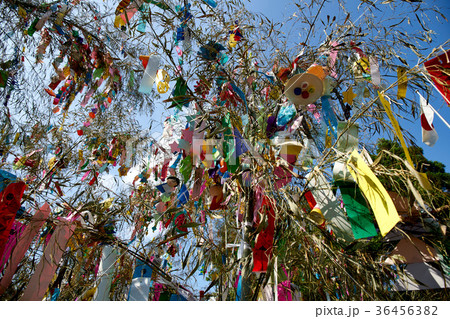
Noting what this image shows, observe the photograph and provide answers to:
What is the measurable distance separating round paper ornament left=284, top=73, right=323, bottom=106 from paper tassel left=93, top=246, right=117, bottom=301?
30.6 inches

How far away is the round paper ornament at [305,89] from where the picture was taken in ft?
2.79

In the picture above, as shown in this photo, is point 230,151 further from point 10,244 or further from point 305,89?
point 10,244

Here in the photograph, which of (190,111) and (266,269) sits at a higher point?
(190,111)

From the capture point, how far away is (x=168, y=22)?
99 centimetres

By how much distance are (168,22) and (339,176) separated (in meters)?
0.83

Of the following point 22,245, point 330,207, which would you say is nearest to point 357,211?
point 330,207

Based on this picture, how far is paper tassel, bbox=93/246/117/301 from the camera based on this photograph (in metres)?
0.83

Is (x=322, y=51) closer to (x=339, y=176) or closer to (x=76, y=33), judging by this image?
(x=339, y=176)

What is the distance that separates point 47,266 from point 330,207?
0.84 meters

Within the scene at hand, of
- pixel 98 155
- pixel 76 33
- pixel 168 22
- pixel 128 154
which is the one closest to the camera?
pixel 168 22

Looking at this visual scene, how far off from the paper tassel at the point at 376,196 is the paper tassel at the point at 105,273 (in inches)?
29.7

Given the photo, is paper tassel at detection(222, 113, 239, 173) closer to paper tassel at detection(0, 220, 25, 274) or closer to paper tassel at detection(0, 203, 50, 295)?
paper tassel at detection(0, 203, 50, 295)

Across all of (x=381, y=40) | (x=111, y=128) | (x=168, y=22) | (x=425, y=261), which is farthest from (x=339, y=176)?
(x=111, y=128)

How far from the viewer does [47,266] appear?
77 cm
